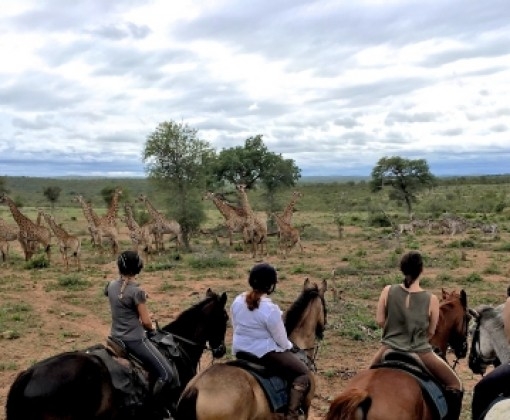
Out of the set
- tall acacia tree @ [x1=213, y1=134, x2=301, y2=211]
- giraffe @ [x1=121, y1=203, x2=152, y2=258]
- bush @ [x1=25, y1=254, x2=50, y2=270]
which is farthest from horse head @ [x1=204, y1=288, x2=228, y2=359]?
tall acacia tree @ [x1=213, y1=134, x2=301, y2=211]

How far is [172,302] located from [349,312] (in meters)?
4.35

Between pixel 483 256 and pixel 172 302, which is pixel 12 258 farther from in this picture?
pixel 483 256

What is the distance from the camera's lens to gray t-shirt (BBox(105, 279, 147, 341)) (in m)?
5.60

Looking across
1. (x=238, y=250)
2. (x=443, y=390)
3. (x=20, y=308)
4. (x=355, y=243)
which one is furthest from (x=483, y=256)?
(x=443, y=390)

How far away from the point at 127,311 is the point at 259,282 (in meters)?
1.33

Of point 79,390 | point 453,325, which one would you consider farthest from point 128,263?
point 453,325

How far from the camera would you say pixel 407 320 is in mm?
5066

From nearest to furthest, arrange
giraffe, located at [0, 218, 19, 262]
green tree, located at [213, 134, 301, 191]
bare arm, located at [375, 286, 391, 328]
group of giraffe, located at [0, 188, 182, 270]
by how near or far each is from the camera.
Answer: bare arm, located at [375, 286, 391, 328] < group of giraffe, located at [0, 188, 182, 270] < giraffe, located at [0, 218, 19, 262] < green tree, located at [213, 134, 301, 191]

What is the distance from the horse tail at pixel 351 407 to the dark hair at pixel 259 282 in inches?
49.7

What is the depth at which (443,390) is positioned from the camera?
5.11 metres

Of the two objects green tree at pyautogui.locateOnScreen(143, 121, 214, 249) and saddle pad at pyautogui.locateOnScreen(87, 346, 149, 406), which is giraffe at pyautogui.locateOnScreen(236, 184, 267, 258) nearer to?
green tree at pyautogui.locateOnScreen(143, 121, 214, 249)

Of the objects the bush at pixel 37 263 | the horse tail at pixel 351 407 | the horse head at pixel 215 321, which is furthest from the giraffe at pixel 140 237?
the horse tail at pixel 351 407

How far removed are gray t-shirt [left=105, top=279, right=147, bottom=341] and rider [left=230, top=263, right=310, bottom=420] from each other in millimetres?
935

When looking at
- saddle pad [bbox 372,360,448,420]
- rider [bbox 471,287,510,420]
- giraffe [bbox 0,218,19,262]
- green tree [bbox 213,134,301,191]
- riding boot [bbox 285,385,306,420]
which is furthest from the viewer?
green tree [bbox 213,134,301,191]
